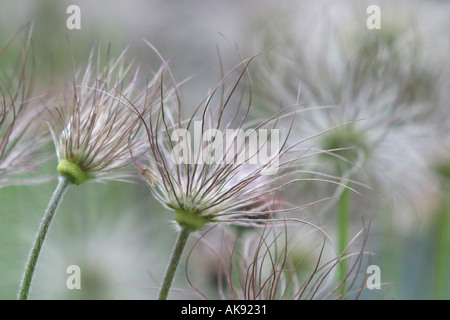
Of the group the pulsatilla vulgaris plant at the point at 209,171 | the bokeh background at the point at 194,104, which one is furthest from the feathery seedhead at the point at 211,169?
the bokeh background at the point at 194,104

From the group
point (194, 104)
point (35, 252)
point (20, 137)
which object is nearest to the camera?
point (35, 252)

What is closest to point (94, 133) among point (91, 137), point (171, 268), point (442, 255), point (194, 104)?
point (91, 137)

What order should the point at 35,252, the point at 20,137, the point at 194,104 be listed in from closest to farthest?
the point at 35,252 < the point at 20,137 < the point at 194,104

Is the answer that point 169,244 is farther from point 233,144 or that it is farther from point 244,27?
point 233,144

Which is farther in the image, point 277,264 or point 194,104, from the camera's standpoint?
point 194,104

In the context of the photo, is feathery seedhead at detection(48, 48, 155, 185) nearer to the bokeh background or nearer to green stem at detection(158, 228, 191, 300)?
green stem at detection(158, 228, 191, 300)

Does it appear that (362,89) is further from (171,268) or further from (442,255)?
(171,268)

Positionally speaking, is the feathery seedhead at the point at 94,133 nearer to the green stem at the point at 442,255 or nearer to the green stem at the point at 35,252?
the green stem at the point at 35,252

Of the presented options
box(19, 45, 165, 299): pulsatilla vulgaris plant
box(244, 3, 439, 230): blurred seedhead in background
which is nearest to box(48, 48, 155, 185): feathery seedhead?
box(19, 45, 165, 299): pulsatilla vulgaris plant
